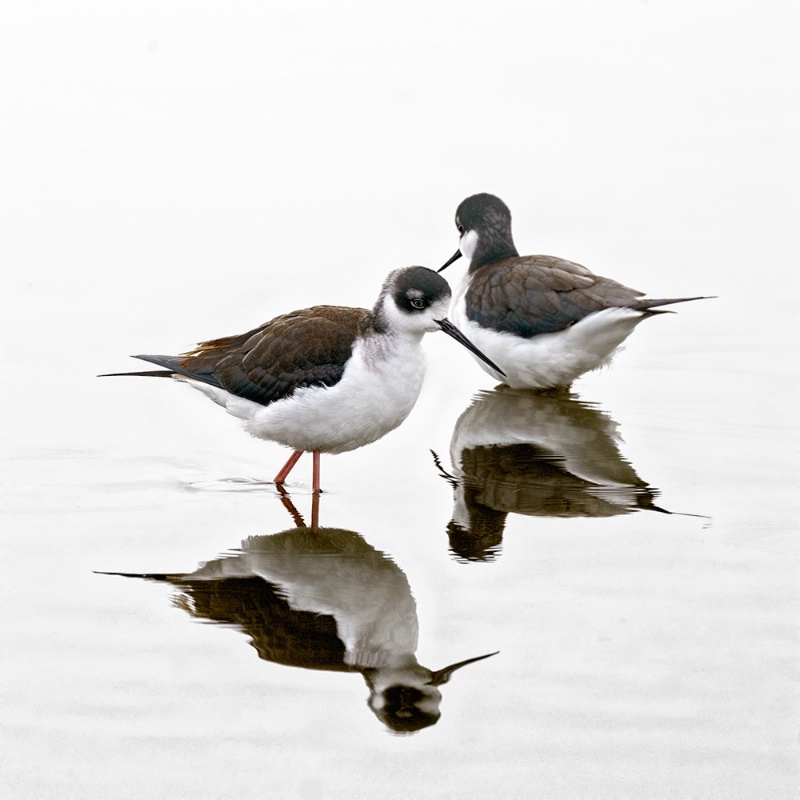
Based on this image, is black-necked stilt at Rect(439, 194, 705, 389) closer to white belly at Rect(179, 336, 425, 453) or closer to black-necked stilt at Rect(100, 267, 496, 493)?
black-necked stilt at Rect(100, 267, 496, 493)

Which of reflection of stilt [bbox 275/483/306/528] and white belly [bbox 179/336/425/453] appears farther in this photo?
reflection of stilt [bbox 275/483/306/528]

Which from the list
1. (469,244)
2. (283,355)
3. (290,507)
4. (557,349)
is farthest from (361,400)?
(469,244)

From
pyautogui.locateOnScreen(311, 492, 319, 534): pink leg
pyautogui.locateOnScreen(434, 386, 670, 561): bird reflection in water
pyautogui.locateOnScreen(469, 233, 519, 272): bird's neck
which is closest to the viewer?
pyautogui.locateOnScreen(311, 492, 319, 534): pink leg

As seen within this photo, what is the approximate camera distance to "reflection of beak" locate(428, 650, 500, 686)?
5.57m

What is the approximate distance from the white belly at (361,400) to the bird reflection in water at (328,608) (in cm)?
55

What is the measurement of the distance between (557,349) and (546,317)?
0.24 meters

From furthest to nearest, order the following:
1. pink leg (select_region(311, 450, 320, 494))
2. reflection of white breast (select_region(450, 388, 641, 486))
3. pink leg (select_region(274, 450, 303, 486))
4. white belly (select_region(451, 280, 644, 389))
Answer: white belly (select_region(451, 280, 644, 389)), reflection of white breast (select_region(450, 388, 641, 486)), pink leg (select_region(274, 450, 303, 486)), pink leg (select_region(311, 450, 320, 494))

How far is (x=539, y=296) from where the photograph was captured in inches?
377

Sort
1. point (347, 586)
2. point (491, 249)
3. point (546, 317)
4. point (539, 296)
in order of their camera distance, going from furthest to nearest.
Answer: point (491, 249), point (539, 296), point (546, 317), point (347, 586)

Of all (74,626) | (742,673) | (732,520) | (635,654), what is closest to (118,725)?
(74,626)

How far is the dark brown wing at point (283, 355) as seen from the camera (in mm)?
7289

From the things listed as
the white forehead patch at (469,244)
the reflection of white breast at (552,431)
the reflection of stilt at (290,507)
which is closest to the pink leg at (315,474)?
the reflection of stilt at (290,507)

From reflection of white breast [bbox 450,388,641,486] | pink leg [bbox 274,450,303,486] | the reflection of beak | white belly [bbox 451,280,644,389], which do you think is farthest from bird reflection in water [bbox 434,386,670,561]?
the reflection of beak

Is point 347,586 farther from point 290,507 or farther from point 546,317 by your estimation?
point 546,317
